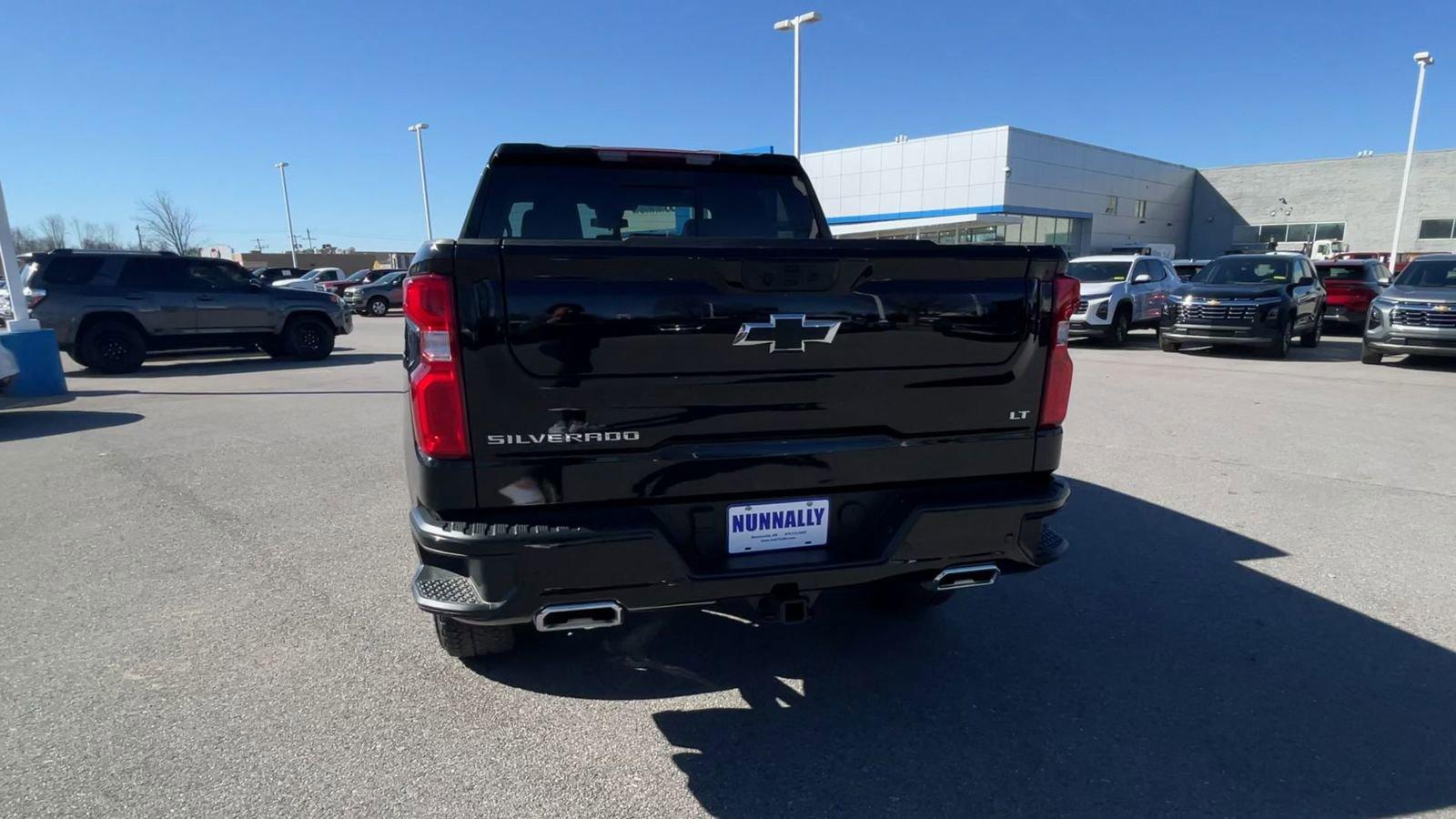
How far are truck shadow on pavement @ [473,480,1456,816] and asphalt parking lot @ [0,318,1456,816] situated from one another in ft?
0.05

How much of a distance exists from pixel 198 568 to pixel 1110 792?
15.0ft

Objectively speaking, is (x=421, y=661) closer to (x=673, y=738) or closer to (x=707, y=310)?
(x=673, y=738)

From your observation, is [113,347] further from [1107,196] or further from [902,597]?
[1107,196]

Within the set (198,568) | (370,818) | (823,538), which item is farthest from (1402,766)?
(198,568)

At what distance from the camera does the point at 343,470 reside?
20.6 ft

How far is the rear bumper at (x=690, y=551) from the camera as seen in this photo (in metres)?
2.31

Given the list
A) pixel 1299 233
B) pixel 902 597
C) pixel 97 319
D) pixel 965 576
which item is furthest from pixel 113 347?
pixel 1299 233

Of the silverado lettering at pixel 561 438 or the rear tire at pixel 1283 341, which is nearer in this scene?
the silverado lettering at pixel 561 438

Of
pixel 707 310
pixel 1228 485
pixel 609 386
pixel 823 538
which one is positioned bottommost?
pixel 1228 485

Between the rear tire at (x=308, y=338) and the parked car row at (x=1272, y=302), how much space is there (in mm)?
14404

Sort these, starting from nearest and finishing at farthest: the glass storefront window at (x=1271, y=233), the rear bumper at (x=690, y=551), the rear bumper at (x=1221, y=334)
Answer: the rear bumper at (x=690, y=551) < the rear bumper at (x=1221, y=334) < the glass storefront window at (x=1271, y=233)

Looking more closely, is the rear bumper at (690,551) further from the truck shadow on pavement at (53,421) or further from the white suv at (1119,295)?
the white suv at (1119,295)

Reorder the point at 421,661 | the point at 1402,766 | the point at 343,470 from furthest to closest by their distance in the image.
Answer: the point at 343,470
the point at 421,661
the point at 1402,766

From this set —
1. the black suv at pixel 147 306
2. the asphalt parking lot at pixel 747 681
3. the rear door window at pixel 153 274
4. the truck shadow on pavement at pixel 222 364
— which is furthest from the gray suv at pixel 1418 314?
the rear door window at pixel 153 274
